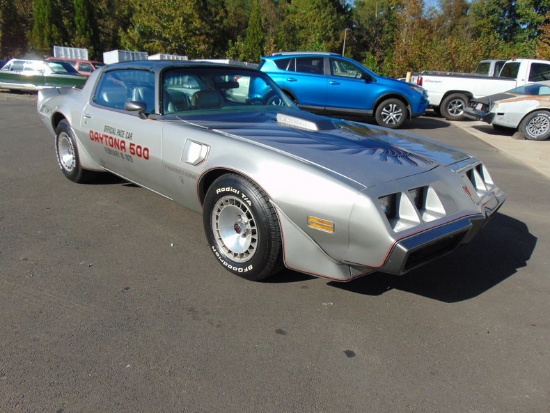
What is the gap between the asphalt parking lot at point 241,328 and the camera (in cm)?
209

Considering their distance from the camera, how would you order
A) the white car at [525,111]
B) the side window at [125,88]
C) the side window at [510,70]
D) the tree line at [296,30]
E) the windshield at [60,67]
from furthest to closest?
1. the tree line at [296,30]
2. the windshield at [60,67]
3. the side window at [510,70]
4. the white car at [525,111]
5. the side window at [125,88]

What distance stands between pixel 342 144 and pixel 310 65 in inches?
342

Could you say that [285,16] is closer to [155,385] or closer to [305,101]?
[305,101]

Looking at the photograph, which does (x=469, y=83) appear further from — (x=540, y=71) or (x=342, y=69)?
(x=342, y=69)

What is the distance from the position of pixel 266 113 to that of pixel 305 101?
7352mm

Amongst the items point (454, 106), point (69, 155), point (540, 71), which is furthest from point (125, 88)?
point (540, 71)

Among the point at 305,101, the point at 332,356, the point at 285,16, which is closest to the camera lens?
the point at 332,356

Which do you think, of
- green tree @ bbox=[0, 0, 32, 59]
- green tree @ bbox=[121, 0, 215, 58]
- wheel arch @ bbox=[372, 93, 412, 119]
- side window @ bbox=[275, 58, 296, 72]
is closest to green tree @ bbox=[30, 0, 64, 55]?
green tree @ bbox=[121, 0, 215, 58]

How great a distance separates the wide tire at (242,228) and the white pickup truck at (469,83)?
12.1 meters

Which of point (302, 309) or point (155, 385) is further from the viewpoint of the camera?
point (302, 309)

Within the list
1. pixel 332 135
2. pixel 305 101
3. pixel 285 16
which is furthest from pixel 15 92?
pixel 285 16

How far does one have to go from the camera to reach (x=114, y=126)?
4.06 meters

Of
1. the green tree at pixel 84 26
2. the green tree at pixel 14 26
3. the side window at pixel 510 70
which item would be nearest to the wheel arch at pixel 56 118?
the side window at pixel 510 70

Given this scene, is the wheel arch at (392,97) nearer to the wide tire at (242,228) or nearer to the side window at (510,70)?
the side window at (510,70)
